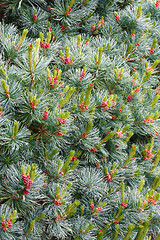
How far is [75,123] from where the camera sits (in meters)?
1.42

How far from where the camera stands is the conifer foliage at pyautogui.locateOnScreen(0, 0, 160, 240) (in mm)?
1197

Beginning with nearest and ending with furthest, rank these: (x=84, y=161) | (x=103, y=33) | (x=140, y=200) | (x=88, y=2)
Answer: (x=140, y=200) < (x=84, y=161) < (x=88, y=2) < (x=103, y=33)

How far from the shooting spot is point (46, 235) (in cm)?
134

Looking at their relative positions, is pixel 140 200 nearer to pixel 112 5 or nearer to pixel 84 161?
pixel 84 161

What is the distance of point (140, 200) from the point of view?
1360 millimetres

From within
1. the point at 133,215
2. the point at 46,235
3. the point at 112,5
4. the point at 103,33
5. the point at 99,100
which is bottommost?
the point at 46,235

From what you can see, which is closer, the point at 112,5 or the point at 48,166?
the point at 48,166

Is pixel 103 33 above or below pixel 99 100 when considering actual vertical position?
above

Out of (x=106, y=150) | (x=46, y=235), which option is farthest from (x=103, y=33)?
(x=46, y=235)

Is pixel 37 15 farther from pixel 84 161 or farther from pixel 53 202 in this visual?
pixel 53 202

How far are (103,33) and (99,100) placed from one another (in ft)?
1.77

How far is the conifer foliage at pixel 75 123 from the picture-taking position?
1197 mm

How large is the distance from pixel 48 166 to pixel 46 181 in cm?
7

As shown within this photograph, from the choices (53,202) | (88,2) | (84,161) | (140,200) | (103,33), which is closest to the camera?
(53,202)
